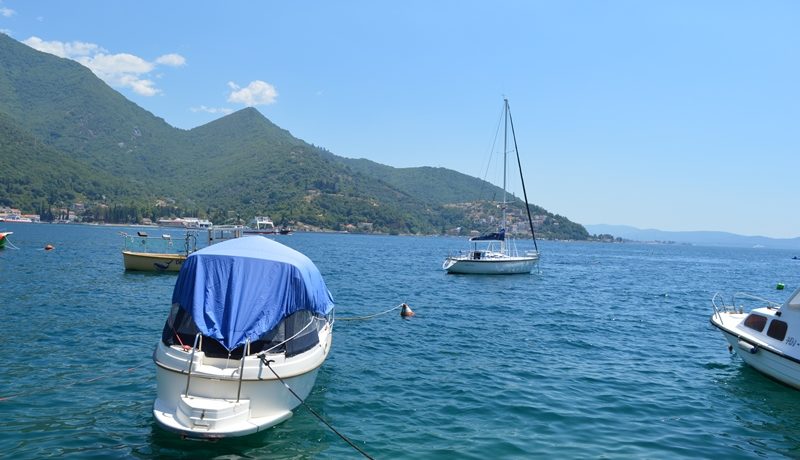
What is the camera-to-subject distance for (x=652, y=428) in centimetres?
1255

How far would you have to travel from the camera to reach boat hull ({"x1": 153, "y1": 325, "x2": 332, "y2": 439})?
9.20 m

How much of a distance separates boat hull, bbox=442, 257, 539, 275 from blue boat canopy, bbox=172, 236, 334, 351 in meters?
40.2

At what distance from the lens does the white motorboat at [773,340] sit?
1584cm

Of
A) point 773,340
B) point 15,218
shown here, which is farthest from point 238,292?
point 15,218

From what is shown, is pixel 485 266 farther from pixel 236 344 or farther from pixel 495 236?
pixel 236 344

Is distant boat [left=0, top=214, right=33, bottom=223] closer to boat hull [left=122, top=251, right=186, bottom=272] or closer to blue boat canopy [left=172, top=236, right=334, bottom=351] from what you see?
boat hull [left=122, top=251, right=186, bottom=272]

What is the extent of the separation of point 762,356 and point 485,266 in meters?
34.6

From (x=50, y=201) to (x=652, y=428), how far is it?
705 ft

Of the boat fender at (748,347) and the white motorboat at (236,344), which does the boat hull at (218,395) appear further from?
the boat fender at (748,347)

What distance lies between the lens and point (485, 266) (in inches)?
2019

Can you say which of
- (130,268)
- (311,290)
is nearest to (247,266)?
(311,290)

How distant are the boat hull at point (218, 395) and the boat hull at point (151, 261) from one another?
3250cm

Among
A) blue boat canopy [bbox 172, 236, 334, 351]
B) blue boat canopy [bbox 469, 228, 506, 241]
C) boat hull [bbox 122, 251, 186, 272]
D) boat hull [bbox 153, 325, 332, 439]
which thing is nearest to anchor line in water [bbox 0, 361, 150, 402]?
boat hull [bbox 153, 325, 332, 439]

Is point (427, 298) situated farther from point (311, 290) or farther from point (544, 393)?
point (311, 290)
